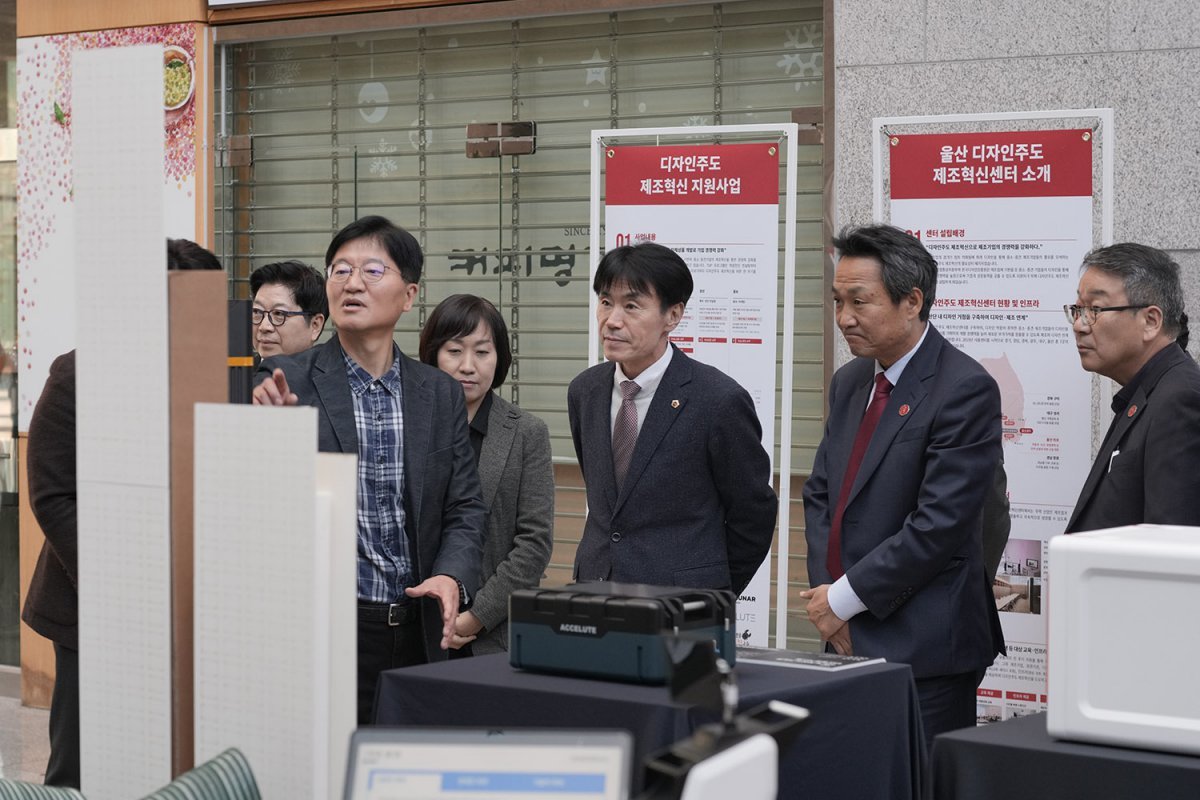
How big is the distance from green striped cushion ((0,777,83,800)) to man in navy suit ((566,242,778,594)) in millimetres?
1785

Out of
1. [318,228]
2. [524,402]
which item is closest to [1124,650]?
[524,402]

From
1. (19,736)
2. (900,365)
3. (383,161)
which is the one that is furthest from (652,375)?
(19,736)

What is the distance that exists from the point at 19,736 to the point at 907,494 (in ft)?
14.4

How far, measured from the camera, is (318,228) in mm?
6527

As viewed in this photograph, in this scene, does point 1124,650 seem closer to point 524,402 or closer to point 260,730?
point 260,730

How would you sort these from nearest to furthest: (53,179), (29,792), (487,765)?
1. (487,765)
2. (29,792)
3. (53,179)

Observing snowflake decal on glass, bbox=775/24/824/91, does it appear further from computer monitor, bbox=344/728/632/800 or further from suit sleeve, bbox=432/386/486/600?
computer monitor, bbox=344/728/632/800

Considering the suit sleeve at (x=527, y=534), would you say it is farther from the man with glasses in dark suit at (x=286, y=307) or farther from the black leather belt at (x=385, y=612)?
the man with glasses in dark suit at (x=286, y=307)

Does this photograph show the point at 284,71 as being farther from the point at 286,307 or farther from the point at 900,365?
the point at 900,365

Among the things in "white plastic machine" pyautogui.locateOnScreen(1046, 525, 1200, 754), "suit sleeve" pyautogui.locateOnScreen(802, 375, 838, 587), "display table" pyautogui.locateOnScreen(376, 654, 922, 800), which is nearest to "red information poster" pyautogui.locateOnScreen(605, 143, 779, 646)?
"suit sleeve" pyautogui.locateOnScreen(802, 375, 838, 587)

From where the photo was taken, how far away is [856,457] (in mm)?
3695

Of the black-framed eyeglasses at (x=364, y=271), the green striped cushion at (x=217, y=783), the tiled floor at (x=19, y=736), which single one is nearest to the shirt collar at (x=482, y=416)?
the black-framed eyeglasses at (x=364, y=271)

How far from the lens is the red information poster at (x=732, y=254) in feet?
14.8

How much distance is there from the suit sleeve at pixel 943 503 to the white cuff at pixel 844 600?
0.02 m
